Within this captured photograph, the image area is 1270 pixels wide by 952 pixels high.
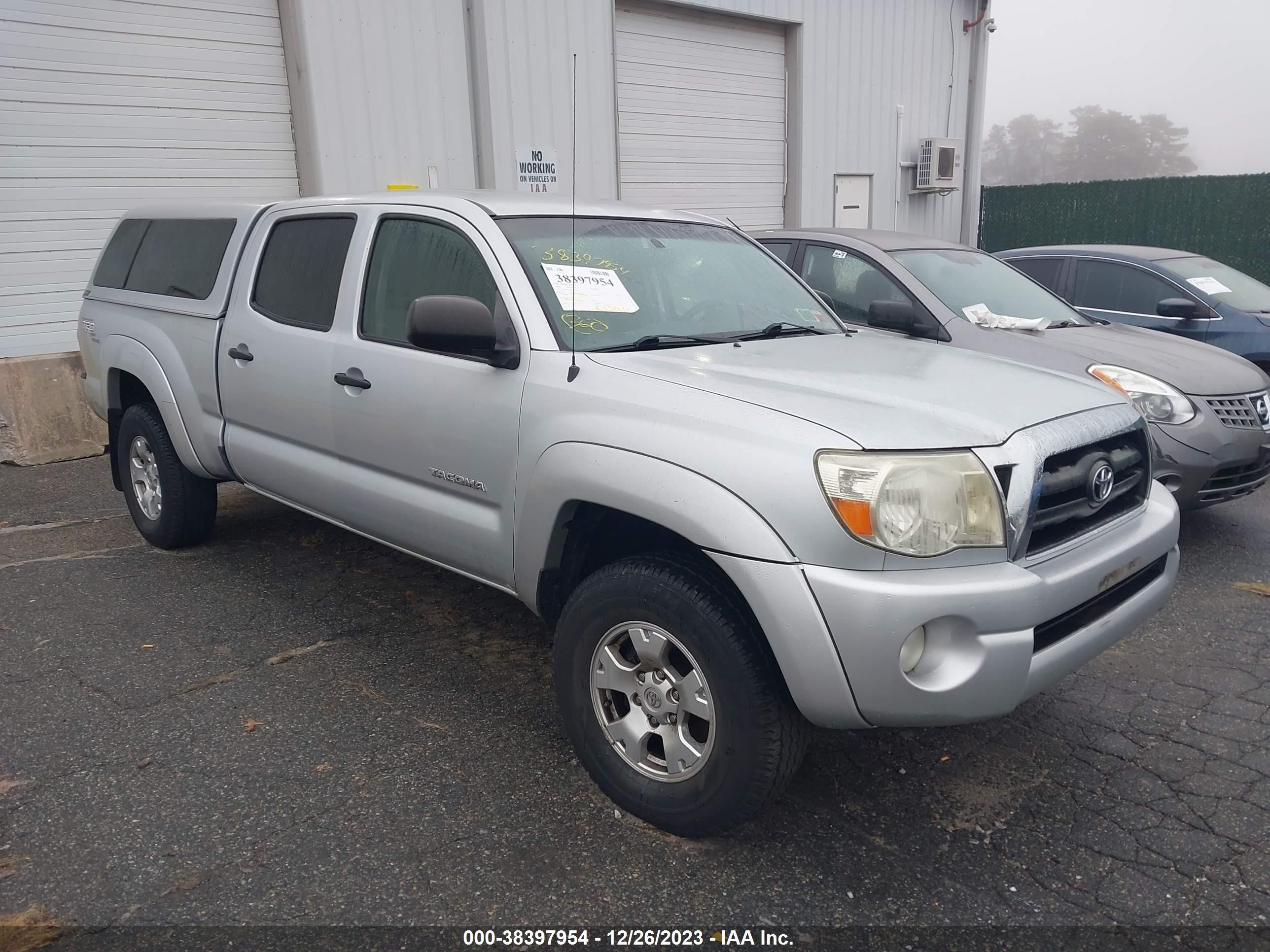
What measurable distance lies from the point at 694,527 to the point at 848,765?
3.96ft

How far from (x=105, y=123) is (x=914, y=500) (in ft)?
26.5

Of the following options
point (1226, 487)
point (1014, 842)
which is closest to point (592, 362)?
point (1014, 842)

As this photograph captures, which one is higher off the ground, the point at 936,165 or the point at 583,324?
the point at 936,165

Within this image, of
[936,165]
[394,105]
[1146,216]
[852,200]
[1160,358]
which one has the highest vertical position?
[394,105]

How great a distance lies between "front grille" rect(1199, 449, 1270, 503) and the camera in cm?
504

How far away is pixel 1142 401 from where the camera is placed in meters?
5.11

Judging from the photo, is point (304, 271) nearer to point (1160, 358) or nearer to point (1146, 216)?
point (1160, 358)

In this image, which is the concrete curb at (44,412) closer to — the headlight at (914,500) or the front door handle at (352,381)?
the front door handle at (352,381)

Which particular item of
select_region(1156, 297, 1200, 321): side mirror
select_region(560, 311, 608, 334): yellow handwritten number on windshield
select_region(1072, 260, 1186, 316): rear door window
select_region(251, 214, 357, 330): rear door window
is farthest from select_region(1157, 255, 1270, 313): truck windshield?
select_region(251, 214, 357, 330): rear door window

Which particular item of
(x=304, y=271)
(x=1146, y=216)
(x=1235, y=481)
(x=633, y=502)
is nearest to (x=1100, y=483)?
(x=633, y=502)

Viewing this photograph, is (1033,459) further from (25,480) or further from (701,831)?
(25,480)

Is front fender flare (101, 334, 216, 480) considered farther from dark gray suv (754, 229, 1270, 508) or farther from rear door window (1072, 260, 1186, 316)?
rear door window (1072, 260, 1186, 316)

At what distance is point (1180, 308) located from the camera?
6930 millimetres

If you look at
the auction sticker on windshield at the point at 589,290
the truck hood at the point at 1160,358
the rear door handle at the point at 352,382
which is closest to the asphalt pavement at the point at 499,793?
the rear door handle at the point at 352,382
